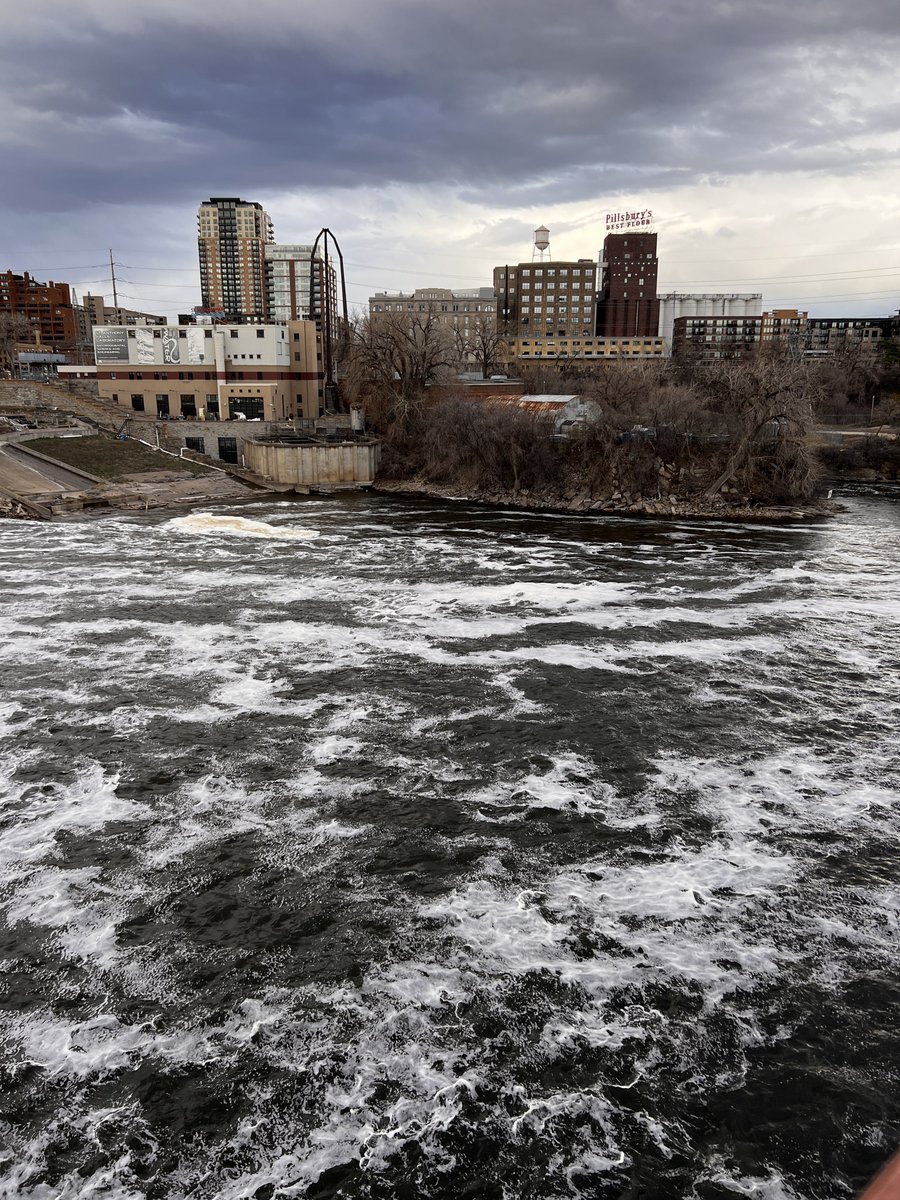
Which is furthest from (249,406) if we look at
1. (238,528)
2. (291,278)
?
(291,278)

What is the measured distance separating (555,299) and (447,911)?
154 m

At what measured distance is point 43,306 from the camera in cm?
17662

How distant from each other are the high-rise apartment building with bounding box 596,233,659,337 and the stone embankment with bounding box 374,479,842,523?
116 m

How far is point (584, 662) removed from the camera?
2130 centimetres

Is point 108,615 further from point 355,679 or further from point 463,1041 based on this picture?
point 463,1041

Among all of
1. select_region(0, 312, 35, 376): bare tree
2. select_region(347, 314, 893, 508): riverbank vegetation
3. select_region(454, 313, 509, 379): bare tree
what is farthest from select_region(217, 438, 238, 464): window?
select_region(0, 312, 35, 376): bare tree

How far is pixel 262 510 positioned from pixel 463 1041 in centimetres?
4167

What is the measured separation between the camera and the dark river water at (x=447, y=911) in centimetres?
775

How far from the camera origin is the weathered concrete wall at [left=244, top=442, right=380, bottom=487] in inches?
2253

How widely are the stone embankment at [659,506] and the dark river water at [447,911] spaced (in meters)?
24.0

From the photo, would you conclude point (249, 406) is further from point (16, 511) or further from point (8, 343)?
point (8, 343)

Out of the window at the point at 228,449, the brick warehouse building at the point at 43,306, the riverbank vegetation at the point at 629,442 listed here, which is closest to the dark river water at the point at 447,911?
the riverbank vegetation at the point at 629,442

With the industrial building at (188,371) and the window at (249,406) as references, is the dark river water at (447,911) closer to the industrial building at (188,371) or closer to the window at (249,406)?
the window at (249,406)

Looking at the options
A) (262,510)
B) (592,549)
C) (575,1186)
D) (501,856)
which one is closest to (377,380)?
(262,510)
